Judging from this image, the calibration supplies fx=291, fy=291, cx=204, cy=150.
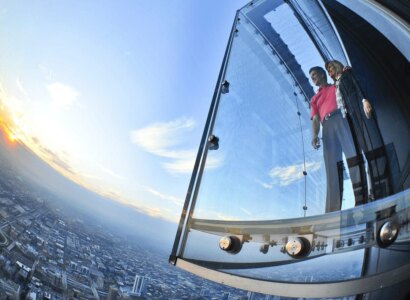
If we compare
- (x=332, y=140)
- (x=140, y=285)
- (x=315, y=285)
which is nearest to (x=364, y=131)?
(x=332, y=140)

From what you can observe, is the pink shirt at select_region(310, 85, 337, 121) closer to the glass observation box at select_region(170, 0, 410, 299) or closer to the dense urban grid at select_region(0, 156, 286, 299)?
the glass observation box at select_region(170, 0, 410, 299)

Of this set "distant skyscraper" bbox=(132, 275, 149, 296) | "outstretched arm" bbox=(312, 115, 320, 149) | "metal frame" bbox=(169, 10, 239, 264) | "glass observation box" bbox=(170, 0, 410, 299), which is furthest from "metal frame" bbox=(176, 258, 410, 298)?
"distant skyscraper" bbox=(132, 275, 149, 296)

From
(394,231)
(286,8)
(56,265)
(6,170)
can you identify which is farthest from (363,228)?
(6,170)

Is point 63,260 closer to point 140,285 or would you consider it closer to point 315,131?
point 140,285

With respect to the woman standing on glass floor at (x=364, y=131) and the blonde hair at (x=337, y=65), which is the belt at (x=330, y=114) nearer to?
the woman standing on glass floor at (x=364, y=131)

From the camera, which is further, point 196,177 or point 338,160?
point 196,177

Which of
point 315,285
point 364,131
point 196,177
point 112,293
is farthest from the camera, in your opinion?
point 112,293
